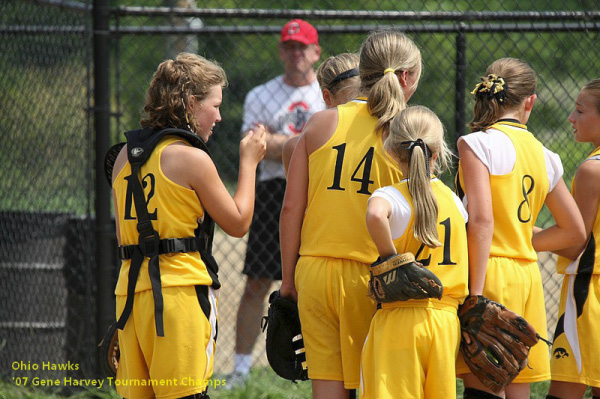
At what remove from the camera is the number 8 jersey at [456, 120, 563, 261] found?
3037mm

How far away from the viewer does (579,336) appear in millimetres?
3336

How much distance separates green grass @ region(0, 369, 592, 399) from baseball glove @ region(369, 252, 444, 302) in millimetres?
2018

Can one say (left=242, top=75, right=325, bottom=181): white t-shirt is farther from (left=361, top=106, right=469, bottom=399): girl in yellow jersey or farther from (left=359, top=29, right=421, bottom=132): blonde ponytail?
(left=361, top=106, right=469, bottom=399): girl in yellow jersey

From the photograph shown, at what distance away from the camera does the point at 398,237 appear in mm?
2754

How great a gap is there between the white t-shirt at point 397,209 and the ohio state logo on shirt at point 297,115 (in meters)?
2.54

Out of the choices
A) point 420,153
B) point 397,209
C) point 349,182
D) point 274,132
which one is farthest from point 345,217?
point 274,132

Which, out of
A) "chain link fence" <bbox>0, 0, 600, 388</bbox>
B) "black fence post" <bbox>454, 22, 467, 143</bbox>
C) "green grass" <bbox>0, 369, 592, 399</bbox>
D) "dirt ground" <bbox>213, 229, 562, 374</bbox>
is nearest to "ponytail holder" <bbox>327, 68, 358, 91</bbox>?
"chain link fence" <bbox>0, 0, 600, 388</bbox>

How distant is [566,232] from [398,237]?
3.04ft

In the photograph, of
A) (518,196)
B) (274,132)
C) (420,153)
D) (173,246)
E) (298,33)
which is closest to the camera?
(420,153)

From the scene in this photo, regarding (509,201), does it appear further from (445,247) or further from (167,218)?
(167,218)

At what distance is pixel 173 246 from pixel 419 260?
941 mm

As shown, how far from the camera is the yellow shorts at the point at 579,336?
10.8 feet

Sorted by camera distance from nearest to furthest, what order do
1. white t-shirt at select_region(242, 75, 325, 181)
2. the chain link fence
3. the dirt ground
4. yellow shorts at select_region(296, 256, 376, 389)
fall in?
1. yellow shorts at select_region(296, 256, 376, 389)
2. the chain link fence
3. white t-shirt at select_region(242, 75, 325, 181)
4. the dirt ground

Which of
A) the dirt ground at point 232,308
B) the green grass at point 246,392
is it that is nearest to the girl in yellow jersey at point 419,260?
the green grass at point 246,392
